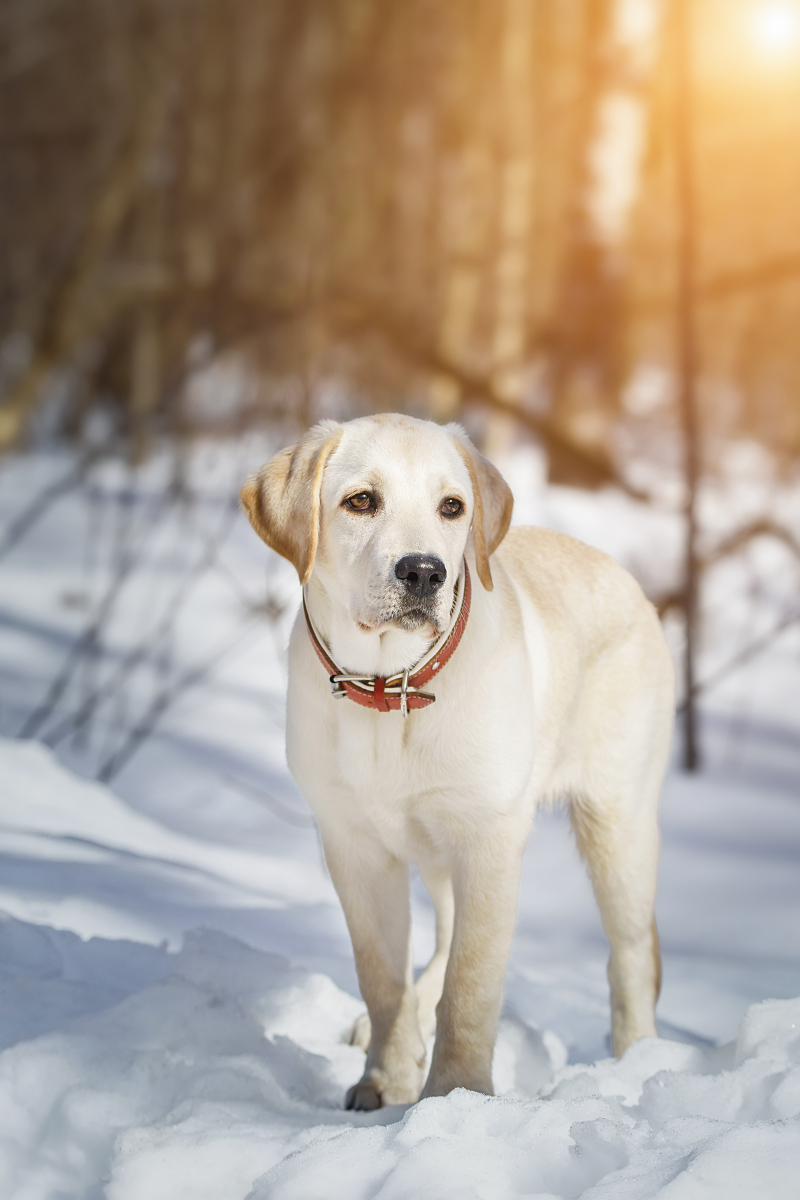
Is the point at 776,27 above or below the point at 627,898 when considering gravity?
above

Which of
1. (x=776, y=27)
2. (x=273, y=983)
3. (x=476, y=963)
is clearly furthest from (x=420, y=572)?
(x=776, y=27)

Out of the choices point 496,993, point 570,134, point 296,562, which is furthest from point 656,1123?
point 570,134

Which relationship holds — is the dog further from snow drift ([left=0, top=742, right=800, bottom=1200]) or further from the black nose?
snow drift ([left=0, top=742, right=800, bottom=1200])

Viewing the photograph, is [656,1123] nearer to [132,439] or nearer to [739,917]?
[739,917]

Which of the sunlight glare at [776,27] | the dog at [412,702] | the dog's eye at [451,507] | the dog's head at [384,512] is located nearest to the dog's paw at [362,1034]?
the dog at [412,702]

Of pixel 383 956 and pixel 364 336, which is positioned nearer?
pixel 383 956

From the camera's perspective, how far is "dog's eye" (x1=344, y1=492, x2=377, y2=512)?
227cm

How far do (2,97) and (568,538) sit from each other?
13504 mm

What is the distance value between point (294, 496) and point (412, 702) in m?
0.51

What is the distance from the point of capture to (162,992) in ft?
8.02

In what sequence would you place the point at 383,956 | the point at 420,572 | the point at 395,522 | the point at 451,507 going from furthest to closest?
the point at 383,956 < the point at 451,507 < the point at 395,522 < the point at 420,572

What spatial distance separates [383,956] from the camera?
99.1 inches

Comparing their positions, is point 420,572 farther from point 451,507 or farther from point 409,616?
point 451,507

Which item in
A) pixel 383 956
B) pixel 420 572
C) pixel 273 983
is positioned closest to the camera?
pixel 420 572
